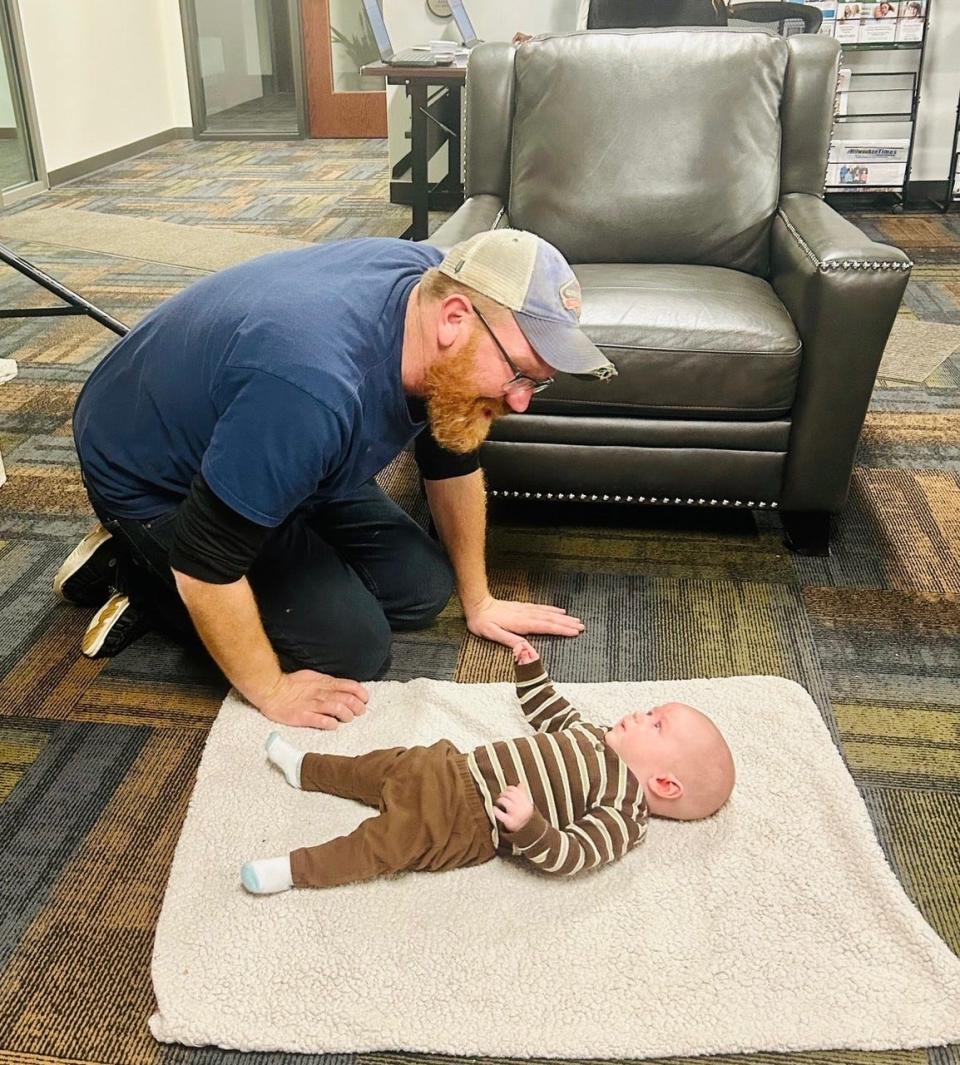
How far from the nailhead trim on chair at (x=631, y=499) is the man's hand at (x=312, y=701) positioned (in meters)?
0.56

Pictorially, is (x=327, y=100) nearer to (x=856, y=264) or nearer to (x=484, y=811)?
(x=856, y=264)

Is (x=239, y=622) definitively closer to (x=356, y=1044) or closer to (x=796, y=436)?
(x=356, y=1044)

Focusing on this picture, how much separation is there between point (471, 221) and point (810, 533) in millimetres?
899

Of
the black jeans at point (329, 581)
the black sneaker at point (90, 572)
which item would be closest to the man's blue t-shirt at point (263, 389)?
the black jeans at point (329, 581)

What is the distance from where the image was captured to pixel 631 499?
6.28 feet

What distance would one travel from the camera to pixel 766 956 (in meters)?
1.14

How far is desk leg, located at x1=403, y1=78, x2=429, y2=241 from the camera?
3.58 m

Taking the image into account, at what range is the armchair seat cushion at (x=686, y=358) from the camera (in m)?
1.76

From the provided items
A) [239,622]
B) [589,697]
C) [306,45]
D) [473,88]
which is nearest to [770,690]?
[589,697]

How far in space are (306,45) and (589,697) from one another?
5.45 m

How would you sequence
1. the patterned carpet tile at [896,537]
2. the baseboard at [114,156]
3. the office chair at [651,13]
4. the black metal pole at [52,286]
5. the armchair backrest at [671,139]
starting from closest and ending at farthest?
the patterned carpet tile at [896,537] → the armchair backrest at [671,139] → the black metal pole at [52,286] → the office chair at [651,13] → the baseboard at [114,156]

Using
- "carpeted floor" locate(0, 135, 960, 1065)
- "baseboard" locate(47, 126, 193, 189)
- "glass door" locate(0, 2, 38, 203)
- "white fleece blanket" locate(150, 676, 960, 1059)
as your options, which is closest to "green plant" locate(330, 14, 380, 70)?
"baseboard" locate(47, 126, 193, 189)

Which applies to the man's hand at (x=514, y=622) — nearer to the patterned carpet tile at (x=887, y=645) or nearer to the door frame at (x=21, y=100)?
the patterned carpet tile at (x=887, y=645)

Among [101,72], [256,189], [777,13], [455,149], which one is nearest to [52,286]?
[455,149]
